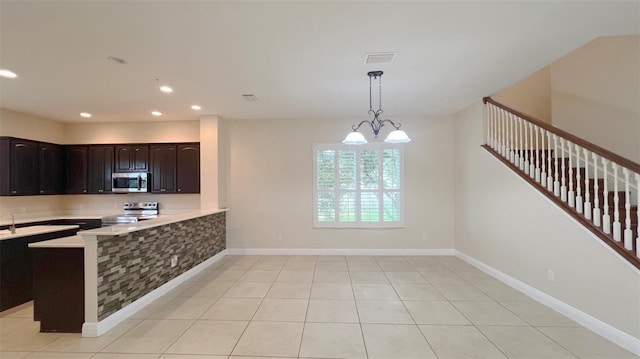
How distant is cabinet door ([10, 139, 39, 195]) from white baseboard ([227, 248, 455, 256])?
11.9ft

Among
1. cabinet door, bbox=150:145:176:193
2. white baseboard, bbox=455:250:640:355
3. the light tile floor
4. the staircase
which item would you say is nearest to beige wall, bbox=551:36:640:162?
the staircase

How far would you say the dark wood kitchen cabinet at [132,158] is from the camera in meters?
5.73

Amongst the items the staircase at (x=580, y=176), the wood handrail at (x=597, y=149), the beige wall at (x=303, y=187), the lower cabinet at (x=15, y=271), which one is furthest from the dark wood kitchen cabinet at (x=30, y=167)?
the wood handrail at (x=597, y=149)

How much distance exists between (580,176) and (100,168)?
811 cm

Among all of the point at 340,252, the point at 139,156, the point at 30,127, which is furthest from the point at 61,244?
the point at 340,252

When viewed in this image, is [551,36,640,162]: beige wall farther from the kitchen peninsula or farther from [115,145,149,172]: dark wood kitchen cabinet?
[115,145,149,172]: dark wood kitchen cabinet

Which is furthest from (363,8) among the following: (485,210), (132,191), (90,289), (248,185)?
(132,191)

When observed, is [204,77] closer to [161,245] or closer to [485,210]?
[161,245]

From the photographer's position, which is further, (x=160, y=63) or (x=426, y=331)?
(x=160, y=63)

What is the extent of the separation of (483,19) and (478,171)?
302cm

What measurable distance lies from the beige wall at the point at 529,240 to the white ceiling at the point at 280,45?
4.26 feet

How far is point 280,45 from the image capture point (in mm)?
2799

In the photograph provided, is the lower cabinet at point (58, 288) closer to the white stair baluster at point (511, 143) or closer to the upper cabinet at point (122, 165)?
the upper cabinet at point (122, 165)

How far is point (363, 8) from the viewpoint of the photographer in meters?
2.23
